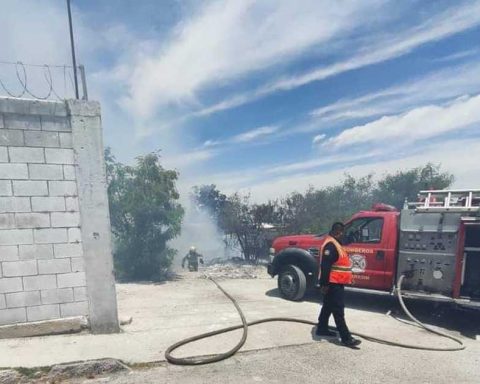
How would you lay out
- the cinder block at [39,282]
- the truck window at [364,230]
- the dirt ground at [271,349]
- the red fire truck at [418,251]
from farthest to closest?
the truck window at [364,230] < the red fire truck at [418,251] < the cinder block at [39,282] < the dirt ground at [271,349]

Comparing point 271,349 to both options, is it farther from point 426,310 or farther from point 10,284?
point 426,310

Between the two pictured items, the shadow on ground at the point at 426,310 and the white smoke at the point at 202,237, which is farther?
the white smoke at the point at 202,237

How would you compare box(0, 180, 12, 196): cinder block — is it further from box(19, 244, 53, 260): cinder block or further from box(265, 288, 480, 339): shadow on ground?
box(265, 288, 480, 339): shadow on ground

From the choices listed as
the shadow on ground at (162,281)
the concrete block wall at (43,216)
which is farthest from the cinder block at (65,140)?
the shadow on ground at (162,281)

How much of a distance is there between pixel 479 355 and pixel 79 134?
656 cm

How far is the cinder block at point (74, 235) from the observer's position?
17.8 feet

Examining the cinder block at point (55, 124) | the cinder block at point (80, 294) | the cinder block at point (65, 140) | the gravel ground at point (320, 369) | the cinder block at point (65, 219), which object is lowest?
the gravel ground at point (320, 369)

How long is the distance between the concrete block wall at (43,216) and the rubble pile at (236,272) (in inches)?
276

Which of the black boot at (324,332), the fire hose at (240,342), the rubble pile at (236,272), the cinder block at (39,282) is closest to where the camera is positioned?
the fire hose at (240,342)

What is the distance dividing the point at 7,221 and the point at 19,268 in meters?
0.68

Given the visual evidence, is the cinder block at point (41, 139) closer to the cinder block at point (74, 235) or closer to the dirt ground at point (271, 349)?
the cinder block at point (74, 235)

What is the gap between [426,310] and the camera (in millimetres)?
7418

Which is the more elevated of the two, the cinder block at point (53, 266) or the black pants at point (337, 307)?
the cinder block at point (53, 266)

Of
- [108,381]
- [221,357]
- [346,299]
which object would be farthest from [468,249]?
[108,381]
